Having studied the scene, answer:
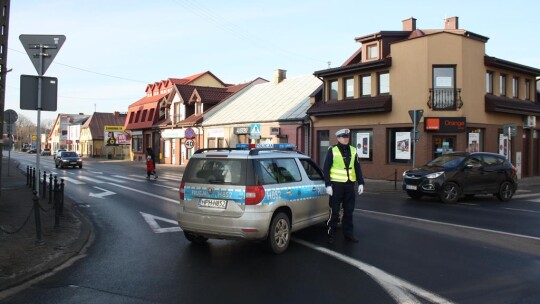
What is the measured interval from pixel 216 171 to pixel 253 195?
814 millimetres

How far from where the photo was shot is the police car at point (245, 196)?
6637mm

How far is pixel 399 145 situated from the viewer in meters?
22.6

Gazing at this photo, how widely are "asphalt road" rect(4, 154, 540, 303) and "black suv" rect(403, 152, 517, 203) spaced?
3853mm

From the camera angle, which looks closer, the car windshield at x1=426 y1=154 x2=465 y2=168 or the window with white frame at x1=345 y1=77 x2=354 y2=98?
the car windshield at x1=426 y1=154 x2=465 y2=168

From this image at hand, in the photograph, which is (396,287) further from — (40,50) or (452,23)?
(452,23)

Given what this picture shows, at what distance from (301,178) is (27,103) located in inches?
217

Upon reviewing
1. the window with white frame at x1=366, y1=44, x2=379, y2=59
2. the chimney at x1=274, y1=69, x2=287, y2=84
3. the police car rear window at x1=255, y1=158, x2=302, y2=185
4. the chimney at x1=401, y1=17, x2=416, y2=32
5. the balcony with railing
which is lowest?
the police car rear window at x1=255, y1=158, x2=302, y2=185

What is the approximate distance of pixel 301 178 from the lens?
7.69 m

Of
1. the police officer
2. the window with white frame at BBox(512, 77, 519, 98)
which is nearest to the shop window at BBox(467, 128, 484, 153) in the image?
the window with white frame at BBox(512, 77, 519, 98)

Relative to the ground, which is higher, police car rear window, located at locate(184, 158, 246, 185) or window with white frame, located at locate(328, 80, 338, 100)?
window with white frame, located at locate(328, 80, 338, 100)

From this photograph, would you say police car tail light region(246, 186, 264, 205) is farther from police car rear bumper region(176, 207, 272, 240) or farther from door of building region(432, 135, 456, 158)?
door of building region(432, 135, 456, 158)

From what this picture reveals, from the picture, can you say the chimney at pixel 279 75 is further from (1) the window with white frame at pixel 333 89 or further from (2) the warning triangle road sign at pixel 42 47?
(2) the warning triangle road sign at pixel 42 47

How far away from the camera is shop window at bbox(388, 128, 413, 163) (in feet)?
72.7

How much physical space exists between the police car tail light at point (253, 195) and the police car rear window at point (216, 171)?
16cm
